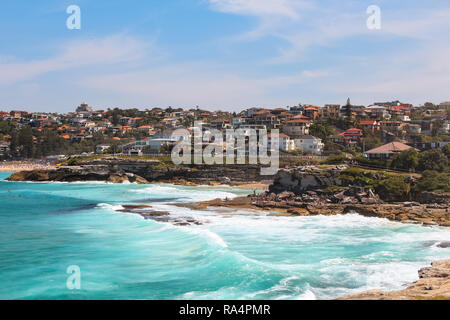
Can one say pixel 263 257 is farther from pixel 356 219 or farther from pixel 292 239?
pixel 356 219

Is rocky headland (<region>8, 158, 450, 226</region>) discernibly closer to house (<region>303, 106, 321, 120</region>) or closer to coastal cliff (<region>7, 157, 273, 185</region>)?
coastal cliff (<region>7, 157, 273, 185</region>)

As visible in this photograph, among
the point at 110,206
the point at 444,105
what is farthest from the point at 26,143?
the point at 444,105

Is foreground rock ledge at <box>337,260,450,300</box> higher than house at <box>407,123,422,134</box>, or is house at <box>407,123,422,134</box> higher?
house at <box>407,123,422,134</box>

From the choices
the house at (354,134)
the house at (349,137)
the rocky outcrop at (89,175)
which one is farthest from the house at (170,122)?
the house at (354,134)

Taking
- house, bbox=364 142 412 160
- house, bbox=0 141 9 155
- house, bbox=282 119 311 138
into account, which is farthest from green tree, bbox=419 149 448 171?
house, bbox=0 141 9 155

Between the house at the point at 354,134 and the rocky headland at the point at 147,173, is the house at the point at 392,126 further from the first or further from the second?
the rocky headland at the point at 147,173

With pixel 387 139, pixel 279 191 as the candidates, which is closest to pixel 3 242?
pixel 279 191

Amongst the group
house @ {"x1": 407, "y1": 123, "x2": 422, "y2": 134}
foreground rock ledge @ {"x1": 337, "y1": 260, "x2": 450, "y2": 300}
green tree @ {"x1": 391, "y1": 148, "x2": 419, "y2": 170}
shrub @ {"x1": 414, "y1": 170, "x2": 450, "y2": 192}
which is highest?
house @ {"x1": 407, "y1": 123, "x2": 422, "y2": 134}

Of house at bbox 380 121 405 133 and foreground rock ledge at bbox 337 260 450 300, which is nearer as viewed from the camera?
foreground rock ledge at bbox 337 260 450 300
